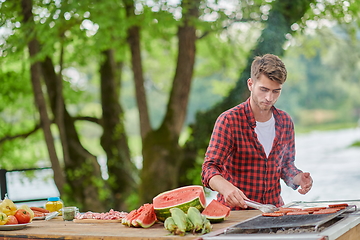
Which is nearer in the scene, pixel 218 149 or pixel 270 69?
pixel 270 69

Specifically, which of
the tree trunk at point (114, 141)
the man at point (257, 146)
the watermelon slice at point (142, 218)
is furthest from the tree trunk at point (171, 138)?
the watermelon slice at point (142, 218)

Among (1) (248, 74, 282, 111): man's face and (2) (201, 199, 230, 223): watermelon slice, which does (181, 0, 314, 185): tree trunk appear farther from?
(2) (201, 199, 230, 223): watermelon slice

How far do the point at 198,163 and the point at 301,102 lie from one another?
3016 centimetres

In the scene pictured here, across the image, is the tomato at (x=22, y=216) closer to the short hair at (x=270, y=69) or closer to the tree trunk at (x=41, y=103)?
the short hair at (x=270, y=69)

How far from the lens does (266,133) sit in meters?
3.79

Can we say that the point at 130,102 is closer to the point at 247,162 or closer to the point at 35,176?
the point at 35,176

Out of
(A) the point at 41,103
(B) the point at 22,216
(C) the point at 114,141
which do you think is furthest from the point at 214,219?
(C) the point at 114,141

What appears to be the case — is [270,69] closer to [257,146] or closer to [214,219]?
[257,146]

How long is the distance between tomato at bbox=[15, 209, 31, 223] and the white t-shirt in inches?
66.6

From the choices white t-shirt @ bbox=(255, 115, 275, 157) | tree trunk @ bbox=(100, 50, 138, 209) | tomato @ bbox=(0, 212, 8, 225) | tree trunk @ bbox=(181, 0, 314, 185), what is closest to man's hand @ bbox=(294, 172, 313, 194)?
white t-shirt @ bbox=(255, 115, 275, 157)

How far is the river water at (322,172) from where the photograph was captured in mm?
12723

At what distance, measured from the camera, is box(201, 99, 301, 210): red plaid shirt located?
11.9ft

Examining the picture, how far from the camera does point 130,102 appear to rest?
36.8 m

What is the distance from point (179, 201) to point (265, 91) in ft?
2.99
